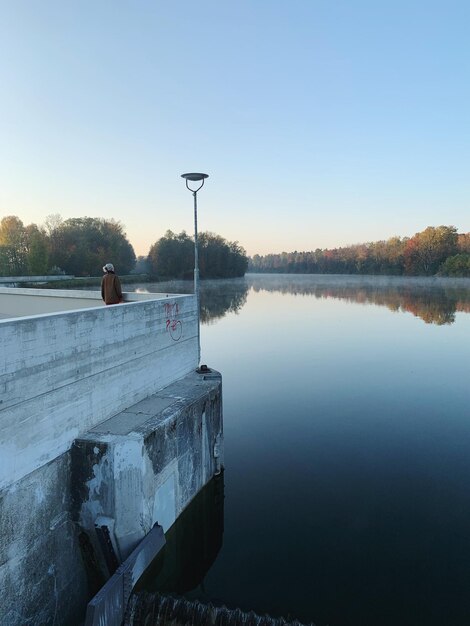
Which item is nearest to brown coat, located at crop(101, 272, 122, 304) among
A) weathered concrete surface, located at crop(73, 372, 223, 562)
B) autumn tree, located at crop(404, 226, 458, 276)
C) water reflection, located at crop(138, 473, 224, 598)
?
weathered concrete surface, located at crop(73, 372, 223, 562)

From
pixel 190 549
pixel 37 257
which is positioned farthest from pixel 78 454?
pixel 37 257

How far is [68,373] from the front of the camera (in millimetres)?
6289

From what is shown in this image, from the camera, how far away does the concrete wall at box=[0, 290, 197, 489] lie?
531 centimetres

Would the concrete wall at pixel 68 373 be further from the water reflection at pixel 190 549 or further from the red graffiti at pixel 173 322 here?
the water reflection at pixel 190 549

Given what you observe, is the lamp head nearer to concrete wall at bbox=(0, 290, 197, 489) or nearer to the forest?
concrete wall at bbox=(0, 290, 197, 489)

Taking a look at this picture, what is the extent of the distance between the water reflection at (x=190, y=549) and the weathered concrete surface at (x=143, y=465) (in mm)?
385

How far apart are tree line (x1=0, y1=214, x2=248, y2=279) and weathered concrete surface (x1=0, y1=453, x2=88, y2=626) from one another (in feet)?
172

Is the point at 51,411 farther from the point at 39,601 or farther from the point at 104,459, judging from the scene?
the point at 39,601

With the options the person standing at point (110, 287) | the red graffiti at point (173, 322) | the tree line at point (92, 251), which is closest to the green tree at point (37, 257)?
the tree line at point (92, 251)

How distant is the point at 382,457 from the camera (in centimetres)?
1207

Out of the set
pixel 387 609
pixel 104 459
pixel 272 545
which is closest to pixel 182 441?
pixel 104 459

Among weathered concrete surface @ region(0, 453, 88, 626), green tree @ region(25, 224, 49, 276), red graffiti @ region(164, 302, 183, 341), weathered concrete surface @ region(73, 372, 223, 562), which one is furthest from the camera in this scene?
green tree @ region(25, 224, 49, 276)

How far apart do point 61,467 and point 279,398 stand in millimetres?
11771

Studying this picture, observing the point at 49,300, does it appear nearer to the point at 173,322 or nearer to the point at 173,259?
the point at 173,322
